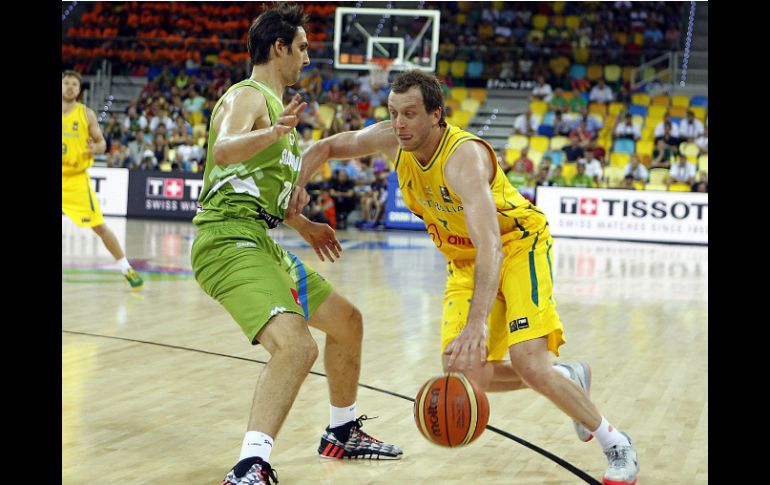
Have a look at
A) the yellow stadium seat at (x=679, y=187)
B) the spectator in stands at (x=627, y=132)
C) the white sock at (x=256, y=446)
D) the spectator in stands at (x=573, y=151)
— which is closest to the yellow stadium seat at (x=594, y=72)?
the spectator in stands at (x=627, y=132)

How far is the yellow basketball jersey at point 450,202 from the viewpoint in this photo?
4258 millimetres

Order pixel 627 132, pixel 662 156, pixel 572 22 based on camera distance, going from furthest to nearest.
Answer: pixel 572 22
pixel 627 132
pixel 662 156

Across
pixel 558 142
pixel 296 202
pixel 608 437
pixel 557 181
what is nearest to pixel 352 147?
pixel 296 202

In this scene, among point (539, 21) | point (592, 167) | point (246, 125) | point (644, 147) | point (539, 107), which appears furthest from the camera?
point (539, 21)

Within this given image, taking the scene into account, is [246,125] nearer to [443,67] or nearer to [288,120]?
[288,120]

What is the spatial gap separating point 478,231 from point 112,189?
16.7 m

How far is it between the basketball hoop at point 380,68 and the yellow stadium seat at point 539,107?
3478mm

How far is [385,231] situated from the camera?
18.7m

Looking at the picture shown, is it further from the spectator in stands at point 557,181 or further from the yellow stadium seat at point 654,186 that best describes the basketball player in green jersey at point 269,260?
the yellow stadium seat at point 654,186

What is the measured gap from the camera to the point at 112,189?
63.8 feet
